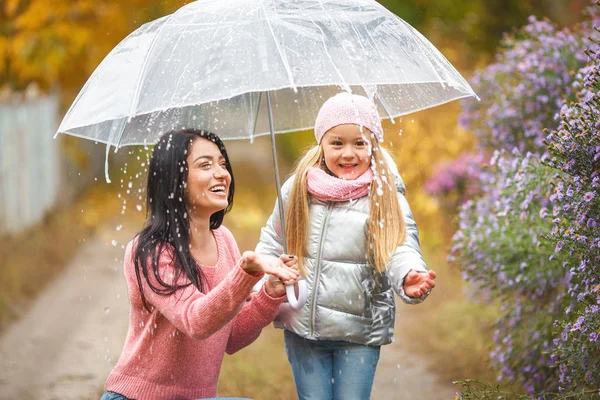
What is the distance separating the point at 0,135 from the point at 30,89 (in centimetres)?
158

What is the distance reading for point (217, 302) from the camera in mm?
2756

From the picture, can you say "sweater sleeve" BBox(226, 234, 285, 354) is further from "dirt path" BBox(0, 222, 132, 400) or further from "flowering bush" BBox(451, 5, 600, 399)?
"dirt path" BBox(0, 222, 132, 400)

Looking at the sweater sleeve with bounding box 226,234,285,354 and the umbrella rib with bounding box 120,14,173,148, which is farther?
the sweater sleeve with bounding box 226,234,285,354

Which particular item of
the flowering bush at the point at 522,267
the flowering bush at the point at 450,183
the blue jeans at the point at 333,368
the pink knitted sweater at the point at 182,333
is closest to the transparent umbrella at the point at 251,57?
the pink knitted sweater at the point at 182,333

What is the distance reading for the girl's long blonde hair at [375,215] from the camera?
10.3 ft

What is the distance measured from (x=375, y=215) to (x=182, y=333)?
0.81m

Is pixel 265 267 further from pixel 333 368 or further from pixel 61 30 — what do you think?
pixel 61 30

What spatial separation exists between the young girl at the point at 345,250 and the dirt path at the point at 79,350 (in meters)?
1.96

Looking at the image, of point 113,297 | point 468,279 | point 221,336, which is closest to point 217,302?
point 221,336

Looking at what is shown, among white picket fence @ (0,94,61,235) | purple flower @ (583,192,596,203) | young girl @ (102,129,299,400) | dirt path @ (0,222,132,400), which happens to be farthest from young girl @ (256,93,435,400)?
white picket fence @ (0,94,61,235)

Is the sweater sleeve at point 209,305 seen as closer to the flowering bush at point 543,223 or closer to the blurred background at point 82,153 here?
the flowering bush at point 543,223

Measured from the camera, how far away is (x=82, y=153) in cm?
1197

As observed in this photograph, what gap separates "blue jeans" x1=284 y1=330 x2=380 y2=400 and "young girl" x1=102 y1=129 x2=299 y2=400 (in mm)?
233

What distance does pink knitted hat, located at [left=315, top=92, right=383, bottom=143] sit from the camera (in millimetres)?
3217
